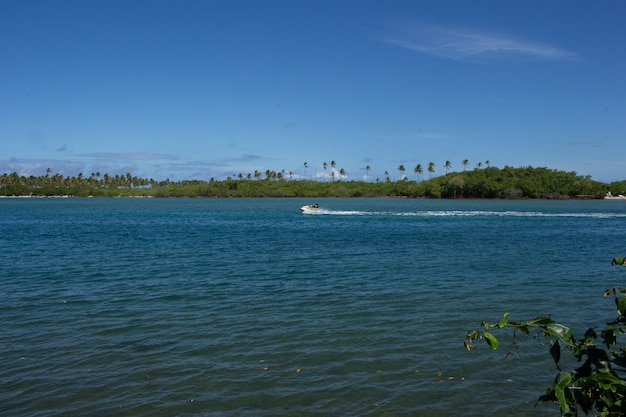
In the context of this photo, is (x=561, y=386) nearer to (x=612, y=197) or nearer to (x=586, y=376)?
(x=586, y=376)

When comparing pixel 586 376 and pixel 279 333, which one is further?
pixel 279 333

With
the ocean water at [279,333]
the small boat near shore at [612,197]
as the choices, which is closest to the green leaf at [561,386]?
the ocean water at [279,333]

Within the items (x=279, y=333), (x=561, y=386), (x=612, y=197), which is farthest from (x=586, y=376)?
(x=612, y=197)

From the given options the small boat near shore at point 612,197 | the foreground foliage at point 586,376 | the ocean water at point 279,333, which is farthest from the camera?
the small boat near shore at point 612,197

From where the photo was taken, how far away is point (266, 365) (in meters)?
10.2

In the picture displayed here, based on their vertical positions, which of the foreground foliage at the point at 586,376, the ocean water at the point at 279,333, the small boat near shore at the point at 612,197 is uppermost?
the small boat near shore at the point at 612,197

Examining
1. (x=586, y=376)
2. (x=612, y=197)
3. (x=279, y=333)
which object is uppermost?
(x=612, y=197)

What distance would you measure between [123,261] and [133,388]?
61.7 ft

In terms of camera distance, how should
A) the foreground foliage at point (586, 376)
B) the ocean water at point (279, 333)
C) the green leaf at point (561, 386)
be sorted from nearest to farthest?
the green leaf at point (561, 386), the foreground foliage at point (586, 376), the ocean water at point (279, 333)

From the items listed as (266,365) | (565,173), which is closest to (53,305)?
(266,365)

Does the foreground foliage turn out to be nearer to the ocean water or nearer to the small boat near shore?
the ocean water

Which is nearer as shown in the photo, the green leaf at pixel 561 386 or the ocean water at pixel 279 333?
the green leaf at pixel 561 386

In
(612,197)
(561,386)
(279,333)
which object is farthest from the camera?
(612,197)

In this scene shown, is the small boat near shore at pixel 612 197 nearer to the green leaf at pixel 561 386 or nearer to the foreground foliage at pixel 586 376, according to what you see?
the foreground foliage at pixel 586 376
